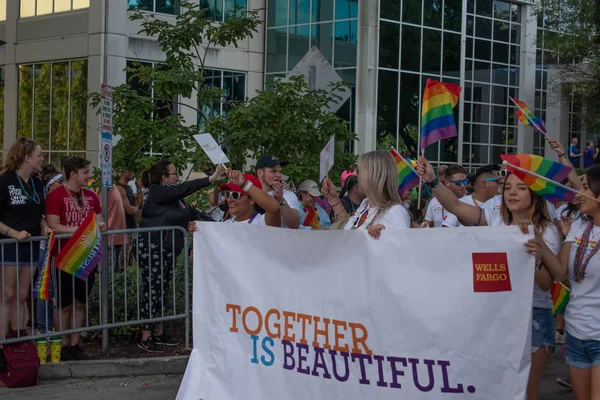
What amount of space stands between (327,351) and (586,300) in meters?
1.63

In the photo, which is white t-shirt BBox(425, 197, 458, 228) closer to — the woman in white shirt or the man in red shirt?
the man in red shirt

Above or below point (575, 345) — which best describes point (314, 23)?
above

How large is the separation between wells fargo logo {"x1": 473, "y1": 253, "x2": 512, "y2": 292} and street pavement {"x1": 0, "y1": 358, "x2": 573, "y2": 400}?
3196 mm

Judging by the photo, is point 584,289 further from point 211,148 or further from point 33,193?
point 33,193

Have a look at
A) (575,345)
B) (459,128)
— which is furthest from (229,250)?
(459,128)

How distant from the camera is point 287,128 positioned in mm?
10312

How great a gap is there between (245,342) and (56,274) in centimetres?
327

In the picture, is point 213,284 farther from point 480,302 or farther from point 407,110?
point 407,110

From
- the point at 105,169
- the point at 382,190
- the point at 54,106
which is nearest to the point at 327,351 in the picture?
the point at 382,190

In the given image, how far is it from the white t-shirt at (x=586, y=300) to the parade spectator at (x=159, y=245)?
4.60 metres

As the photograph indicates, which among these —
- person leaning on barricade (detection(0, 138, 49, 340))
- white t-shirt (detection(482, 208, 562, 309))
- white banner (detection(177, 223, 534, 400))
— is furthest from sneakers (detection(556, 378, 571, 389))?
person leaning on barricade (detection(0, 138, 49, 340))

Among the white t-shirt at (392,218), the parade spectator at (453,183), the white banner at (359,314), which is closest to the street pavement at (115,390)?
the white banner at (359,314)

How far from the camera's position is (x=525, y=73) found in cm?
3428

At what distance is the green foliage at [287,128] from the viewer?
33.7 feet
